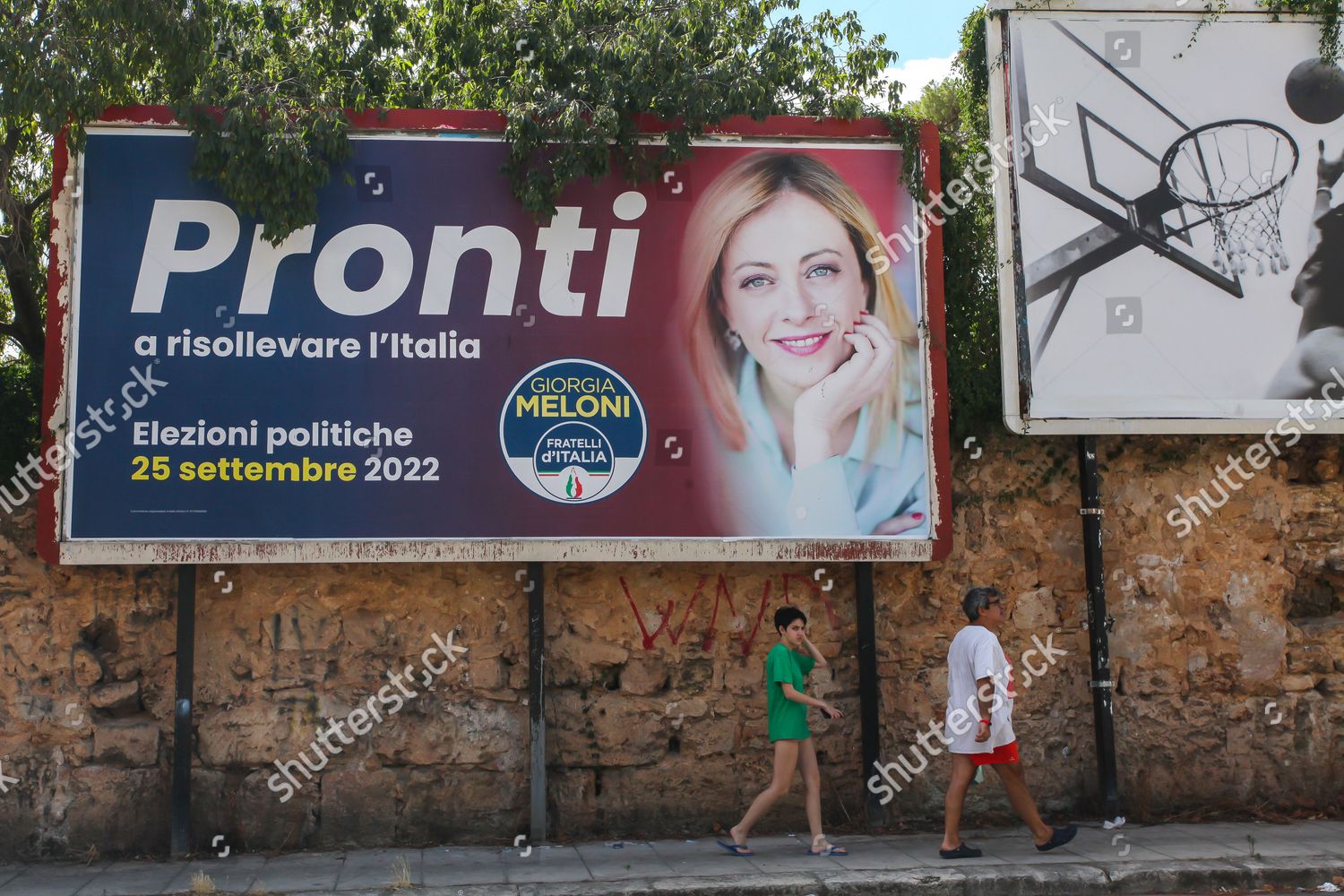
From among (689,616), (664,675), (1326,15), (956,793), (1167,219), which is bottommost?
(956,793)

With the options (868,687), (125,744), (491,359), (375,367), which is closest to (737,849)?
(868,687)

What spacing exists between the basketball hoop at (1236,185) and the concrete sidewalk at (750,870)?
159 inches

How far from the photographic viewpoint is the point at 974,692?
7023 mm

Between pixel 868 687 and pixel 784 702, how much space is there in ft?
3.56

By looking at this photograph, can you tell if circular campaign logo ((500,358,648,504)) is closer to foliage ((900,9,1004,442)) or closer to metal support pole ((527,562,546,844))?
metal support pole ((527,562,546,844))

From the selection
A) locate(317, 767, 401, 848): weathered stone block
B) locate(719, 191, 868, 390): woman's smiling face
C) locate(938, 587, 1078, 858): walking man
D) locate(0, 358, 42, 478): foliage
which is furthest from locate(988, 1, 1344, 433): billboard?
locate(0, 358, 42, 478): foliage

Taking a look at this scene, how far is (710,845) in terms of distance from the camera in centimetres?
760

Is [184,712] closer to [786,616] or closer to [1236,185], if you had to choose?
[786,616]

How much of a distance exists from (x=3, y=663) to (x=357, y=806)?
2408 mm

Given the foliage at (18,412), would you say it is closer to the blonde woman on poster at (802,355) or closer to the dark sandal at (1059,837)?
Answer: the blonde woman on poster at (802,355)

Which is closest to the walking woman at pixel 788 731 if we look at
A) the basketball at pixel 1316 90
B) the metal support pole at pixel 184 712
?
the metal support pole at pixel 184 712

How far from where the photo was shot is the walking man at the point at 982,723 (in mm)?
6898

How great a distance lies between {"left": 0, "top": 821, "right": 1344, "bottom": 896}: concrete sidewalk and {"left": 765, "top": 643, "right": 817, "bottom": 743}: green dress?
0.77m

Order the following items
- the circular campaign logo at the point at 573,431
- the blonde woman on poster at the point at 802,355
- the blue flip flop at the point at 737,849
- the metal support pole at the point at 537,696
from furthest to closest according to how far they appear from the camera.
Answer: the blonde woman on poster at the point at 802,355 → the circular campaign logo at the point at 573,431 → the metal support pole at the point at 537,696 → the blue flip flop at the point at 737,849
